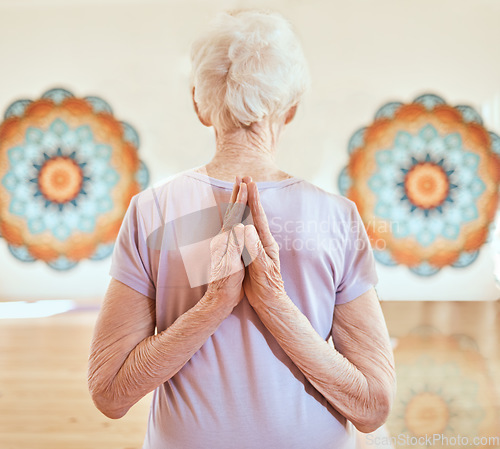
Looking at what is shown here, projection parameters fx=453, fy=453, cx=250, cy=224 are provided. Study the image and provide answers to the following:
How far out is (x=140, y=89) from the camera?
3398 millimetres

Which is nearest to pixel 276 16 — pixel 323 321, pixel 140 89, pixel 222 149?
pixel 222 149

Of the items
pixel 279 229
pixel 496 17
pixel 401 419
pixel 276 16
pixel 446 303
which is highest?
pixel 496 17

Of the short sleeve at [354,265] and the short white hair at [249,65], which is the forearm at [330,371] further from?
the short white hair at [249,65]

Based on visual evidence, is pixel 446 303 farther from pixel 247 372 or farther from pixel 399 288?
pixel 247 372

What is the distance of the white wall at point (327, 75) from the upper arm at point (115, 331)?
8.55 feet

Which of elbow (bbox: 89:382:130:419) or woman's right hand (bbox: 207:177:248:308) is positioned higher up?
woman's right hand (bbox: 207:177:248:308)

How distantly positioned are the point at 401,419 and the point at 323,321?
1.37 m

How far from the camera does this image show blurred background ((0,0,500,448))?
307cm

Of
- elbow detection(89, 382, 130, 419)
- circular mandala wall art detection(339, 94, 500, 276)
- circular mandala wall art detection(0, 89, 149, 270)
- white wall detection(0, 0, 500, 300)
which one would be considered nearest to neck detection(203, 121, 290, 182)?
elbow detection(89, 382, 130, 419)

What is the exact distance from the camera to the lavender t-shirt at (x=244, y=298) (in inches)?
20.0

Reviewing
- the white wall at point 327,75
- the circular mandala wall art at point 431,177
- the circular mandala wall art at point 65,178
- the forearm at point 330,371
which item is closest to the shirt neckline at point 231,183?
the forearm at point 330,371

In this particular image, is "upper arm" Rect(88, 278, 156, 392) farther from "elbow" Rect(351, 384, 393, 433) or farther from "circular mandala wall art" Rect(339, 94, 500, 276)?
"circular mandala wall art" Rect(339, 94, 500, 276)

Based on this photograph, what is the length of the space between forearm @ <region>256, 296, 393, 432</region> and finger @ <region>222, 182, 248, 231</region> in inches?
3.7

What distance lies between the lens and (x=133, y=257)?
0.51 metres
